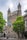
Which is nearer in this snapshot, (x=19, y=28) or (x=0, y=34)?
(x=19, y=28)

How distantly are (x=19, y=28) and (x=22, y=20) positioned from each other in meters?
2.19

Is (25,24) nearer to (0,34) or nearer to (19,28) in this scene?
(19,28)

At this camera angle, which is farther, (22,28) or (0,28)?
(22,28)

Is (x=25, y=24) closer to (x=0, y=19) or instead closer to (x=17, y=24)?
(x=17, y=24)

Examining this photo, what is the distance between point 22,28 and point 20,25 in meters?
0.81

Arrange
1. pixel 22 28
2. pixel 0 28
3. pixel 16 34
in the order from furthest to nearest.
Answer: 1. pixel 16 34
2. pixel 22 28
3. pixel 0 28

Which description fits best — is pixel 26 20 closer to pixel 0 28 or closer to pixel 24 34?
pixel 24 34

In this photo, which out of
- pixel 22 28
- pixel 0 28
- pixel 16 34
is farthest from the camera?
pixel 16 34

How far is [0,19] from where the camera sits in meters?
23.1

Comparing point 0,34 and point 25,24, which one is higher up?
point 25,24

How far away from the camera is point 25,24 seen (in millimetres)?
23203

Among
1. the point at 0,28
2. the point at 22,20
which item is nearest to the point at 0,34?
the point at 0,28

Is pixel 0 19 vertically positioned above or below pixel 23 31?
above

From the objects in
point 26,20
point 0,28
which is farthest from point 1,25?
point 26,20
